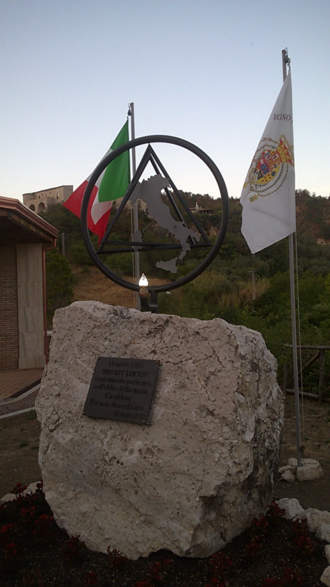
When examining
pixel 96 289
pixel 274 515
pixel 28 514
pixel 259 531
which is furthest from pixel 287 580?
pixel 96 289

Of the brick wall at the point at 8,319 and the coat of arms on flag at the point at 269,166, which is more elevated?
the coat of arms on flag at the point at 269,166

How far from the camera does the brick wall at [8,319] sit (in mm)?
12711

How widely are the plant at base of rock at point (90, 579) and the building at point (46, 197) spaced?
49940 mm

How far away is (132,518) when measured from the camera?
3.08 metres

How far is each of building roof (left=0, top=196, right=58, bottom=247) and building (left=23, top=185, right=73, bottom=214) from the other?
39.0m

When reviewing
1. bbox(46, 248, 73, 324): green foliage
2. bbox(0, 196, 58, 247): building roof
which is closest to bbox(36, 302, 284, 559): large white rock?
bbox(0, 196, 58, 247): building roof

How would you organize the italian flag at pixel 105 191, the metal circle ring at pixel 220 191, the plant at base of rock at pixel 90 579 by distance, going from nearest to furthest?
the plant at base of rock at pixel 90 579 < the metal circle ring at pixel 220 191 < the italian flag at pixel 105 191

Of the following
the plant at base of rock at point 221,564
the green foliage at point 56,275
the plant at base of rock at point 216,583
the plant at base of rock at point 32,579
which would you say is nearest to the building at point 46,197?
the green foliage at point 56,275

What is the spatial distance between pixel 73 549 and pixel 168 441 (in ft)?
3.17

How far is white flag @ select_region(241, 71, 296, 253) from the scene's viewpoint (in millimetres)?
4637

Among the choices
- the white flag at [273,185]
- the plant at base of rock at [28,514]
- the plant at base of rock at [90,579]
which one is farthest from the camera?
the white flag at [273,185]

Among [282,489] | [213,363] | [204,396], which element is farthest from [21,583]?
[282,489]

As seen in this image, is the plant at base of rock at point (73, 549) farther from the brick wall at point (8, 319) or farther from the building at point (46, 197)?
the building at point (46, 197)

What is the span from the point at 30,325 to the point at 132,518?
10389 millimetres
